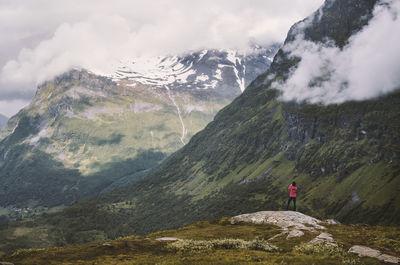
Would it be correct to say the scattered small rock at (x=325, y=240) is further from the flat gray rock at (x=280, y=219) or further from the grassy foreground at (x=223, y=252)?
the flat gray rock at (x=280, y=219)

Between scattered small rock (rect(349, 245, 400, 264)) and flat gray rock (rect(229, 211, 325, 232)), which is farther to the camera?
flat gray rock (rect(229, 211, 325, 232))

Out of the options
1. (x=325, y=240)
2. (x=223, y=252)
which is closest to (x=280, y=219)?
(x=325, y=240)

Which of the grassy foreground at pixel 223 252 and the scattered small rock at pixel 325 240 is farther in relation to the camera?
the scattered small rock at pixel 325 240

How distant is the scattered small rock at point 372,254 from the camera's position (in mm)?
31189

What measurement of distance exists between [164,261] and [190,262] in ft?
9.67

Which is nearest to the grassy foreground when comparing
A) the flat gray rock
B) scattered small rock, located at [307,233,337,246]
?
scattered small rock, located at [307,233,337,246]

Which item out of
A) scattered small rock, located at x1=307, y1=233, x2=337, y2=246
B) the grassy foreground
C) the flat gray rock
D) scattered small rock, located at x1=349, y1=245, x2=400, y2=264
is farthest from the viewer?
the flat gray rock

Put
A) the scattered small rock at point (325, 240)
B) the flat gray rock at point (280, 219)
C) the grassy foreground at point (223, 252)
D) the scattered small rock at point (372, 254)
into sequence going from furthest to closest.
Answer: the flat gray rock at point (280, 219) < the scattered small rock at point (325, 240) < the grassy foreground at point (223, 252) < the scattered small rock at point (372, 254)

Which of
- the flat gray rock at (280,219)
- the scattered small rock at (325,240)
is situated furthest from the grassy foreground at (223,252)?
the flat gray rock at (280,219)

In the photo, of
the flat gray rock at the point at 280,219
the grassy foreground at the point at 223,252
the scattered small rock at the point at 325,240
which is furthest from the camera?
the flat gray rock at the point at 280,219

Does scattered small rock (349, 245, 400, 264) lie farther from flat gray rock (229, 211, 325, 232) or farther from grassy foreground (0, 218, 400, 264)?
flat gray rock (229, 211, 325, 232)

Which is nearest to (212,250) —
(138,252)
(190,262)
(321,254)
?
(190,262)

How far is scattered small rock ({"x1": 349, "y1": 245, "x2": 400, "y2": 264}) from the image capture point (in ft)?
102

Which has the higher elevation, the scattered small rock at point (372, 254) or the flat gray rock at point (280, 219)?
the scattered small rock at point (372, 254)
